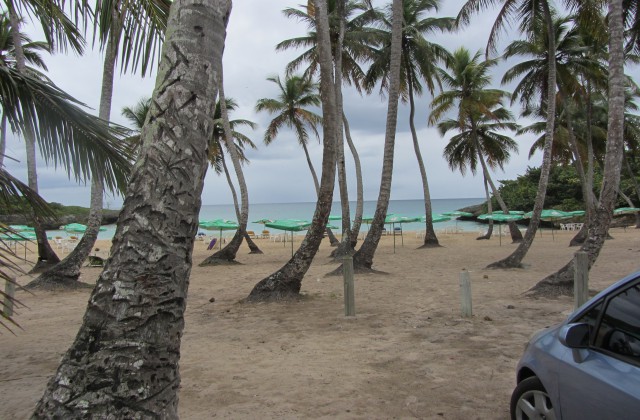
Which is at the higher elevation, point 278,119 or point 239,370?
point 278,119

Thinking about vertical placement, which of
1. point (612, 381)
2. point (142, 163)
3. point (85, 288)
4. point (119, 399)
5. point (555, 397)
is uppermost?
point (142, 163)

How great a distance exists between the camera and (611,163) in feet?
27.0

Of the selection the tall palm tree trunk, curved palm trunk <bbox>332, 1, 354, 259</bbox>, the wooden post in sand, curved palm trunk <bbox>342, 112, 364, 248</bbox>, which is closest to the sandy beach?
the wooden post in sand

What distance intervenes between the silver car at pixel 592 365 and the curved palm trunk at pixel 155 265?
2042 mm

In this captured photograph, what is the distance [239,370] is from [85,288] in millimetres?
8494

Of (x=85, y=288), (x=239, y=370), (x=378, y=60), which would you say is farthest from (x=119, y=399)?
(x=378, y=60)

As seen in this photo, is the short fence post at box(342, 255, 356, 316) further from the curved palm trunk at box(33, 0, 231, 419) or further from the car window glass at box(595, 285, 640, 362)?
the curved palm trunk at box(33, 0, 231, 419)

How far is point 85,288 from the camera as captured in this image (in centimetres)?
1172

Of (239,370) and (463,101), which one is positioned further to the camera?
(463,101)

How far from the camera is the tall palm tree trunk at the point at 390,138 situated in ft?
42.8

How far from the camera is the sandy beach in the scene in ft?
13.1

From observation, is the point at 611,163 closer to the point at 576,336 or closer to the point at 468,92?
the point at 576,336

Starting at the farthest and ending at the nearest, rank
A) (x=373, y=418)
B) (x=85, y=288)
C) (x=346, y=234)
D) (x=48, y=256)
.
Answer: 1. (x=346, y=234)
2. (x=48, y=256)
3. (x=85, y=288)
4. (x=373, y=418)

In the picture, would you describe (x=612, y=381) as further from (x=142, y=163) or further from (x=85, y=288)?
(x=85, y=288)
